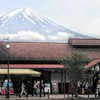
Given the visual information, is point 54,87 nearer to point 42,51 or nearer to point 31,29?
Answer: point 42,51

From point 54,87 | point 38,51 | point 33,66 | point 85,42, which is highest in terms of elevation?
point 85,42

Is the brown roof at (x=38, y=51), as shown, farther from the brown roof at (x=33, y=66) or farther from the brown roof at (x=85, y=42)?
the brown roof at (x=33, y=66)

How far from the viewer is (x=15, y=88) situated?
35.3 m

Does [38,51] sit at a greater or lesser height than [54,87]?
greater

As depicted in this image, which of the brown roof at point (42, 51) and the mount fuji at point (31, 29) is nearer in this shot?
the brown roof at point (42, 51)

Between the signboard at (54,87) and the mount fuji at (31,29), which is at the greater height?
the mount fuji at (31,29)

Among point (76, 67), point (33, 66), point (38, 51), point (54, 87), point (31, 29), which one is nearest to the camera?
point (76, 67)

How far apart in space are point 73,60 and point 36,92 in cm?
514

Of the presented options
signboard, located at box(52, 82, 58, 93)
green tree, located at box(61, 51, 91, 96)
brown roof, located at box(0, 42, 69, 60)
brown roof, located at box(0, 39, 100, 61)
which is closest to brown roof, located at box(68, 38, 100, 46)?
brown roof, located at box(0, 39, 100, 61)

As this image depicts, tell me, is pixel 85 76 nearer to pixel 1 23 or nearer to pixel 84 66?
pixel 84 66

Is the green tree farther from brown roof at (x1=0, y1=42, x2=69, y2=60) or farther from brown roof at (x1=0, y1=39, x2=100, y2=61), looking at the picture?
brown roof at (x1=0, y1=42, x2=69, y2=60)

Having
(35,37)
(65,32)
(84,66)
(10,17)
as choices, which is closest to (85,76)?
(84,66)

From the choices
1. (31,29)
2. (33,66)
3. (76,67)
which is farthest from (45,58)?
(31,29)

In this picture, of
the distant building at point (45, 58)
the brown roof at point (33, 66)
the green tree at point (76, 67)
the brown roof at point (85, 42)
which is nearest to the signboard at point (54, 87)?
the distant building at point (45, 58)
